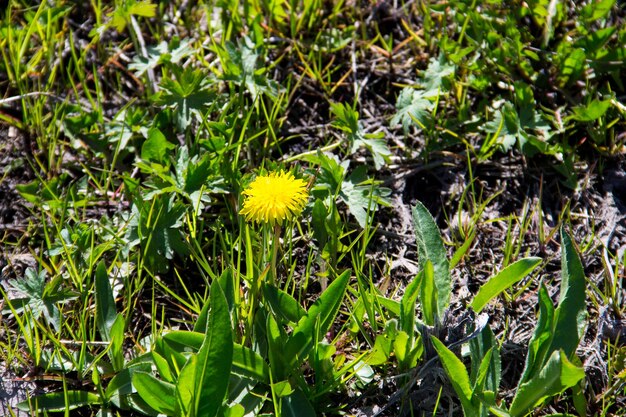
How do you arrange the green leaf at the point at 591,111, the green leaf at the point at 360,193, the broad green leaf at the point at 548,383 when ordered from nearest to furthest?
the broad green leaf at the point at 548,383
the green leaf at the point at 360,193
the green leaf at the point at 591,111

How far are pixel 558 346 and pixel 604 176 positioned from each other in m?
0.98

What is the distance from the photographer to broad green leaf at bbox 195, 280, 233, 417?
1862mm

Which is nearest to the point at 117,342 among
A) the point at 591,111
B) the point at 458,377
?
the point at 458,377

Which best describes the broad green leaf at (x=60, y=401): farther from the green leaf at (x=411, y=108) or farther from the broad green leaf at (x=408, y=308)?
the green leaf at (x=411, y=108)

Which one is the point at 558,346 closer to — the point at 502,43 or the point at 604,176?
the point at 604,176

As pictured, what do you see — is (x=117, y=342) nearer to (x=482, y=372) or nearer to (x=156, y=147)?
(x=156, y=147)

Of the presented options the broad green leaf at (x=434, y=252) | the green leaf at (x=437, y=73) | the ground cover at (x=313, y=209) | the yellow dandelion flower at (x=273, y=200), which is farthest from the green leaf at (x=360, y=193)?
the green leaf at (x=437, y=73)

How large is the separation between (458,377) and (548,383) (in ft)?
0.80

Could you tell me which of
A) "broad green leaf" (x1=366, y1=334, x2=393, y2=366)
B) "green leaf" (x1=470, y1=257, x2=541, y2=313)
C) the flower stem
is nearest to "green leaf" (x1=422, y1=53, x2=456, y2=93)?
"green leaf" (x1=470, y1=257, x2=541, y2=313)

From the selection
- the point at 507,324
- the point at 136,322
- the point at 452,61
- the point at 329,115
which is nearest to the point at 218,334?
the point at 136,322

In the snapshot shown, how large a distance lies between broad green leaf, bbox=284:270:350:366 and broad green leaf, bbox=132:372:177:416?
0.35 m

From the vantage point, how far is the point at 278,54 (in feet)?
10.2

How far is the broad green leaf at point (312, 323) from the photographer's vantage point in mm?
2012

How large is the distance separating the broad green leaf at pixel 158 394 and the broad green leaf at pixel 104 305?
358mm
